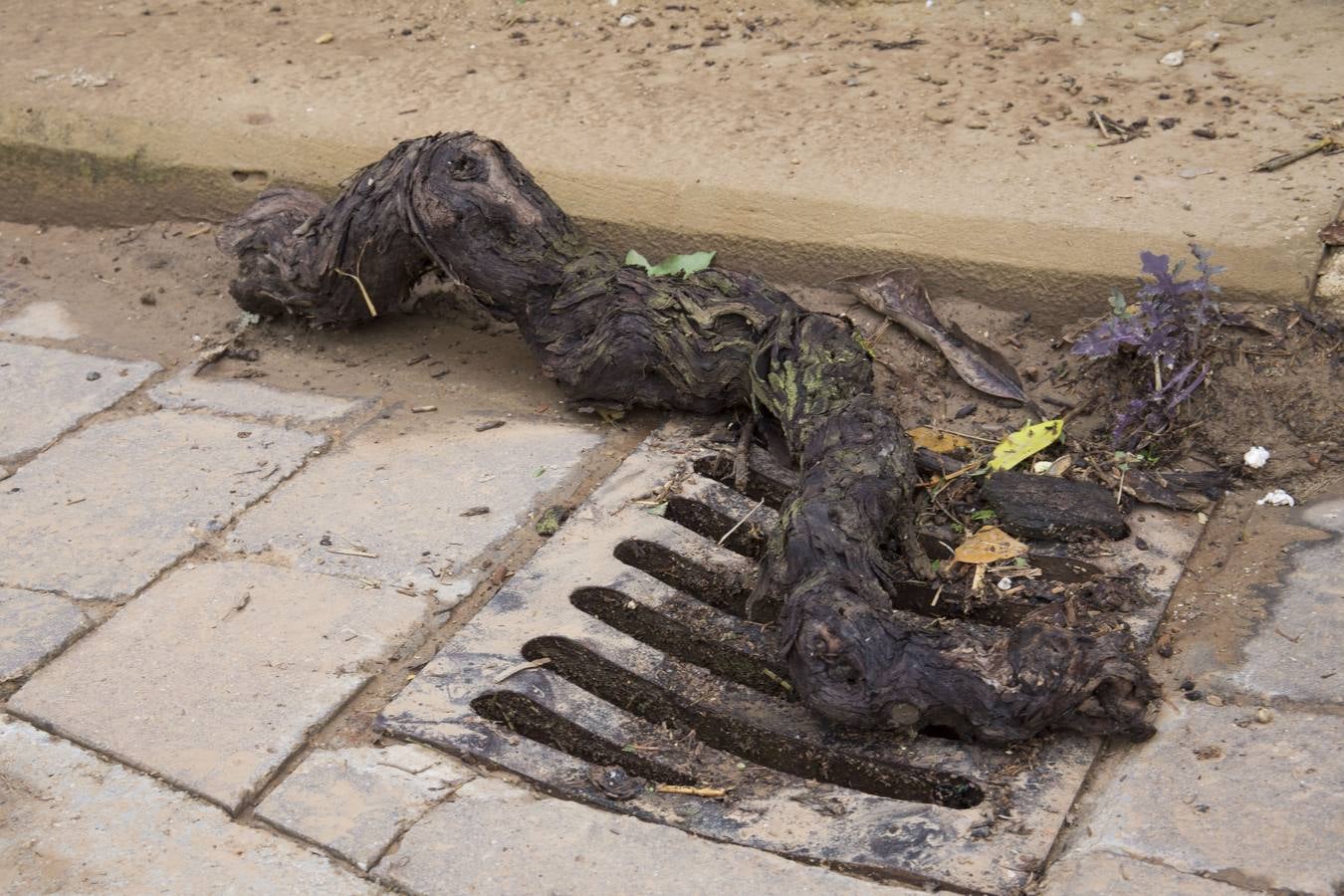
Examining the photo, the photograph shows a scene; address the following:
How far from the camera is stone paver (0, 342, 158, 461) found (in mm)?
3242

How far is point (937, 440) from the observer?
2.98 meters

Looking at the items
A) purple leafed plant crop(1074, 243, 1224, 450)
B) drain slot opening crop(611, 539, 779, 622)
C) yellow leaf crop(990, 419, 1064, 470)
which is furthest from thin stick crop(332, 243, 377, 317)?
purple leafed plant crop(1074, 243, 1224, 450)

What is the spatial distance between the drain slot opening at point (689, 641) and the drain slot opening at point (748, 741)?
10cm

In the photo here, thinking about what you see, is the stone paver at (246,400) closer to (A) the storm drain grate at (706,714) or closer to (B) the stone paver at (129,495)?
(B) the stone paver at (129,495)

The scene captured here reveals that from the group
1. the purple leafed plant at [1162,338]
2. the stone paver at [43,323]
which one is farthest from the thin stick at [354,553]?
the purple leafed plant at [1162,338]

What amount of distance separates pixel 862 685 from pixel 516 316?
55.2 inches

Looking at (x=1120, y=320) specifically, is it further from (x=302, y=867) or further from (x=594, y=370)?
(x=302, y=867)

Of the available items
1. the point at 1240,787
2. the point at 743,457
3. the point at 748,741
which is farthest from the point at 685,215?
the point at 1240,787

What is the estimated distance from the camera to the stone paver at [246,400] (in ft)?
10.7

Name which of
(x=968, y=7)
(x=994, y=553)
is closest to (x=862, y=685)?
(x=994, y=553)

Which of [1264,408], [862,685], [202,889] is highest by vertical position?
[1264,408]

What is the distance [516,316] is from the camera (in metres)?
3.25

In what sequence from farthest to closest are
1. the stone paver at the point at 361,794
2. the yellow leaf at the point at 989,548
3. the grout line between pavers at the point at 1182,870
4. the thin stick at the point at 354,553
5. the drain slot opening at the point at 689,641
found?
the thin stick at the point at 354,553
the yellow leaf at the point at 989,548
the drain slot opening at the point at 689,641
the stone paver at the point at 361,794
the grout line between pavers at the point at 1182,870

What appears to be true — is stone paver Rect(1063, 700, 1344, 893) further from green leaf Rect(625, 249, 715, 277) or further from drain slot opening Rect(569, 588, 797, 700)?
green leaf Rect(625, 249, 715, 277)
